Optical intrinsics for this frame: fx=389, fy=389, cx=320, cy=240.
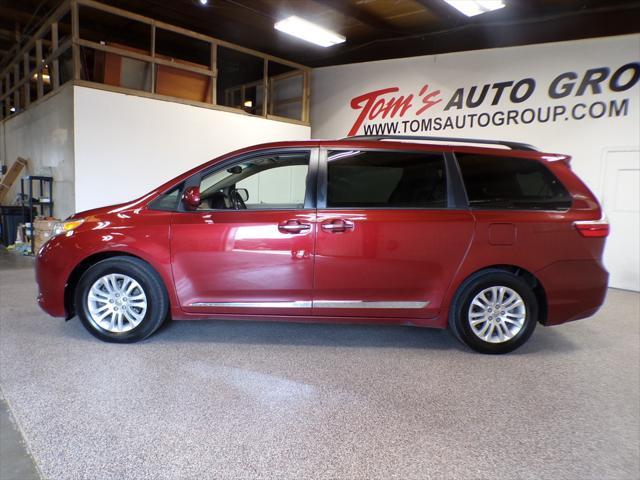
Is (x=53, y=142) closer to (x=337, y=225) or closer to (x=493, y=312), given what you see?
(x=337, y=225)

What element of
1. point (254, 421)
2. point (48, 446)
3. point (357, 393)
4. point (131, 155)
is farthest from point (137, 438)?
point (131, 155)

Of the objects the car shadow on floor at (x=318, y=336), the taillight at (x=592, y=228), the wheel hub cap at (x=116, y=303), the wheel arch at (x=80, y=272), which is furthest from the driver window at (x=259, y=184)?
the taillight at (x=592, y=228)

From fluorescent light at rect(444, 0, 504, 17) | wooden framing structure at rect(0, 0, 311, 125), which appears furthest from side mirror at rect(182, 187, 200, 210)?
fluorescent light at rect(444, 0, 504, 17)

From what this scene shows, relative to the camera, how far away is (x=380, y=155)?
2.78m

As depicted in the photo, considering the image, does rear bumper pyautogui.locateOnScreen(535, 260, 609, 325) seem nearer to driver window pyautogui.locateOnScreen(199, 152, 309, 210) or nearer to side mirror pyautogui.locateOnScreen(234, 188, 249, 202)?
driver window pyautogui.locateOnScreen(199, 152, 309, 210)

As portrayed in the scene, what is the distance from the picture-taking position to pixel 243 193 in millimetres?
3051

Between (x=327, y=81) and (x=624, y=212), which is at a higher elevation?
(x=327, y=81)

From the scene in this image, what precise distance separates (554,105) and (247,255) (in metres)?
4.88

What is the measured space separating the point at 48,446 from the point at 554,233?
10.1ft

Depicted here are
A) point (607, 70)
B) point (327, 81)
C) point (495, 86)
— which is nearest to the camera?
point (607, 70)

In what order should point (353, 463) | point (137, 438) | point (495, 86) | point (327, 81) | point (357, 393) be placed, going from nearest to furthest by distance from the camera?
point (353, 463) → point (137, 438) → point (357, 393) → point (495, 86) → point (327, 81)

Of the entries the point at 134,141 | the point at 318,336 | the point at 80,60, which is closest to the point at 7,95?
the point at 80,60

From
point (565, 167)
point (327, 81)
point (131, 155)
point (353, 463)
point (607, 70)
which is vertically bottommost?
point (353, 463)

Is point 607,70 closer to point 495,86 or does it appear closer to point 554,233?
point 495,86
